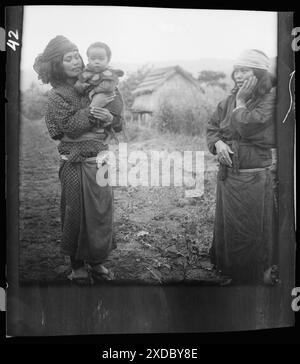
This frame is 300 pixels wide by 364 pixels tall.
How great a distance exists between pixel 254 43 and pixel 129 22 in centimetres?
86

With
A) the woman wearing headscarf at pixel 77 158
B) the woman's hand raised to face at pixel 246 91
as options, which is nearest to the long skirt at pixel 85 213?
the woman wearing headscarf at pixel 77 158

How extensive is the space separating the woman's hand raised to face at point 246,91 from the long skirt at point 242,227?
1.60 feet

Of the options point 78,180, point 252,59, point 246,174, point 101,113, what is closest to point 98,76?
point 101,113

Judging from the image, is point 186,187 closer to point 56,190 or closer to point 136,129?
point 136,129

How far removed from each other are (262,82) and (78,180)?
4.62ft

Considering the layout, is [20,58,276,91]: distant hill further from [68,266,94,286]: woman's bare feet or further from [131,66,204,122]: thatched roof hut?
[68,266,94,286]: woman's bare feet

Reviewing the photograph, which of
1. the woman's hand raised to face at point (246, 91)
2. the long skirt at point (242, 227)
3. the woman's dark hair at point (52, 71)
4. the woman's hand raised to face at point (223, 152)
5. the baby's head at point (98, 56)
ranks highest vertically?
the baby's head at point (98, 56)

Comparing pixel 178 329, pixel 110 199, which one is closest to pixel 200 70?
pixel 110 199

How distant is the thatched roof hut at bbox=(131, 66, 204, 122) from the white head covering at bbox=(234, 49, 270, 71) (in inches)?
13.1

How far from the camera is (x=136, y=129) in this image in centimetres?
338

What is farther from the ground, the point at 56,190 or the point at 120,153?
the point at 120,153

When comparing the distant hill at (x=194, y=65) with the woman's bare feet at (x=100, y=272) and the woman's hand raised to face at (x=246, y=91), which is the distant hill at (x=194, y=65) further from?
the woman's bare feet at (x=100, y=272)

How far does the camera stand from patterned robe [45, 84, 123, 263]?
3324 millimetres

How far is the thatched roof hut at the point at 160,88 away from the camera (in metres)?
3.38
